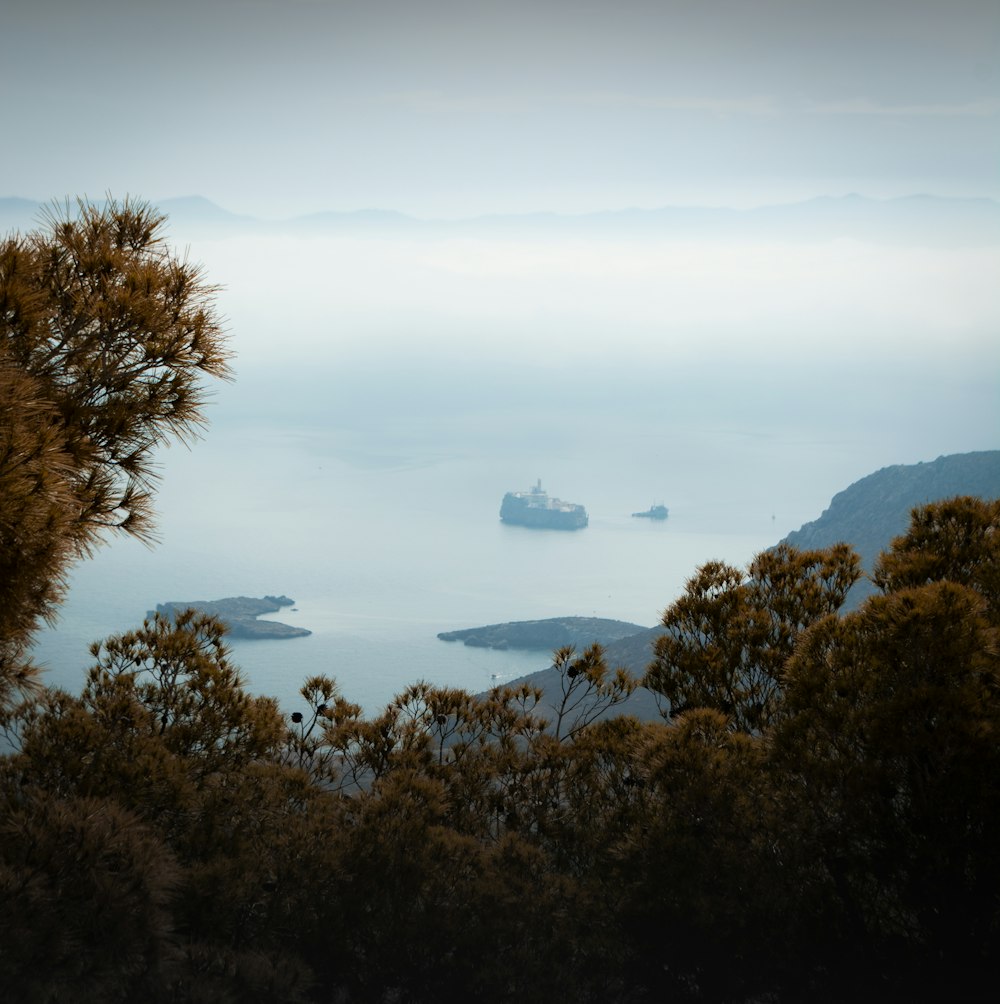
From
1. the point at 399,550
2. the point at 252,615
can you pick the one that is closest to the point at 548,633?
the point at 252,615

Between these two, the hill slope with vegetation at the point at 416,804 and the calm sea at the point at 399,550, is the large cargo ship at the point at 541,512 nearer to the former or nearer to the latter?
the calm sea at the point at 399,550

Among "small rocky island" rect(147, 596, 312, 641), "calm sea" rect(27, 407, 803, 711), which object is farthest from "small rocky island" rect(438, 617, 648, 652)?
"small rocky island" rect(147, 596, 312, 641)

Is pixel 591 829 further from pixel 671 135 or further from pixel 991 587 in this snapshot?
pixel 671 135

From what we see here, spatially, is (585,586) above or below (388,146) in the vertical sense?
below

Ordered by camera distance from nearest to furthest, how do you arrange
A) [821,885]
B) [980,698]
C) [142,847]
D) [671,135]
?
1. [142,847]
2. [980,698]
3. [821,885]
4. [671,135]

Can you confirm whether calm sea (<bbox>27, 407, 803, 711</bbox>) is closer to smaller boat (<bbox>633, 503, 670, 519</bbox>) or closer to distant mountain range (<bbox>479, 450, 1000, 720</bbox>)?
smaller boat (<bbox>633, 503, 670, 519</bbox>)

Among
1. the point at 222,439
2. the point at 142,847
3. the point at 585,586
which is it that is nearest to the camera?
the point at 142,847

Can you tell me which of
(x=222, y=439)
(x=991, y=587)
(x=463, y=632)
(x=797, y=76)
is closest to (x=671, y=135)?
(x=797, y=76)
